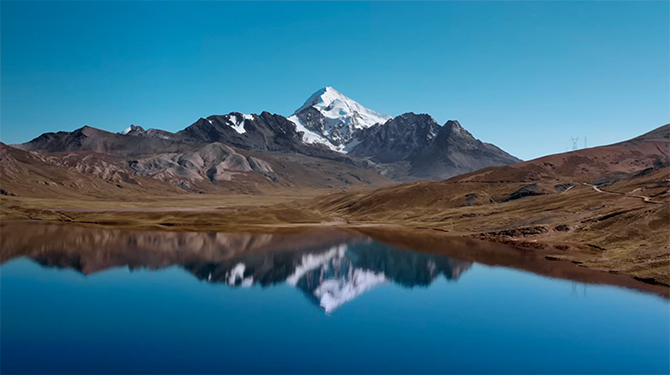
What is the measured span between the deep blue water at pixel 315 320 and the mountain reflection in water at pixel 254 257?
0.81 m

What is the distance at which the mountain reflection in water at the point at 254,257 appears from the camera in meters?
82.8

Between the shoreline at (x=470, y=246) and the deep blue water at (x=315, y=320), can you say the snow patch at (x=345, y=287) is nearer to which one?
the deep blue water at (x=315, y=320)

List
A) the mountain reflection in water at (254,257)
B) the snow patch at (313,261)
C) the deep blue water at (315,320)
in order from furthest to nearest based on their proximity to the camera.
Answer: the snow patch at (313,261) < the mountain reflection in water at (254,257) < the deep blue water at (315,320)

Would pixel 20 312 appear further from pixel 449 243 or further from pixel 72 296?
pixel 449 243

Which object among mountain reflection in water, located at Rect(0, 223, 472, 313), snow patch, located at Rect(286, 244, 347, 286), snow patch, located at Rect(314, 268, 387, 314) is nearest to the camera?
snow patch, located at Rect(314, 268, 387, 314)

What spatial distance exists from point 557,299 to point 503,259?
32195 millimetres

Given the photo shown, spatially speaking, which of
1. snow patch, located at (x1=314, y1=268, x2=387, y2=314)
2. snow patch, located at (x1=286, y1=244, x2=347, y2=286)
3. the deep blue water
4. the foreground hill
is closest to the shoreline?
the foreground hill

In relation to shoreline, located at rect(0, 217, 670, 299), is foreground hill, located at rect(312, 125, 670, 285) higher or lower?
higher

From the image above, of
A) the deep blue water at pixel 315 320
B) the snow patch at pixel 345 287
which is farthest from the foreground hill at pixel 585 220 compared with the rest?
the snow patch at pixel 345 287

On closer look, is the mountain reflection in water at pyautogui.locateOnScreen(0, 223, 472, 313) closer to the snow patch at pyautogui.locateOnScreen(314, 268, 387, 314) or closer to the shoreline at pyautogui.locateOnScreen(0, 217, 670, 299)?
the snow patch at pyautogui.locateOnScreen(314, 268, 387, 314)

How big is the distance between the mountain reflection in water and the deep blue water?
0.81 m

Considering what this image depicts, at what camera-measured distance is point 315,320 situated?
57.5 metres

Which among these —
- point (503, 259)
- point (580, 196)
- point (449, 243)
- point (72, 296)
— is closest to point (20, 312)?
point (72, 296)

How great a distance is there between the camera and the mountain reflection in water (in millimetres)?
82750
